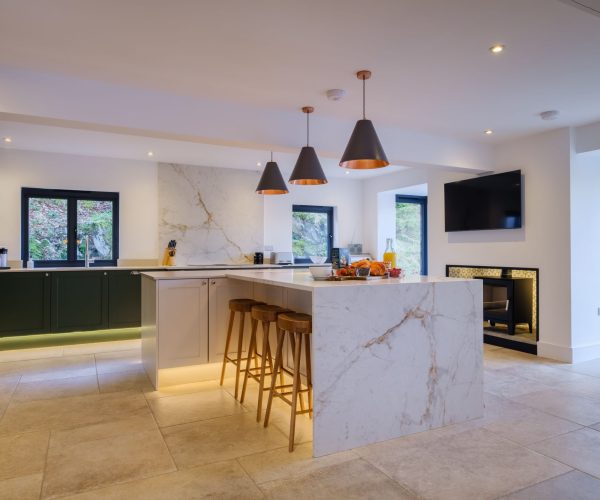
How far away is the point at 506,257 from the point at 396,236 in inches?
121

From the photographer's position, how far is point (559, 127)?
14.8ft

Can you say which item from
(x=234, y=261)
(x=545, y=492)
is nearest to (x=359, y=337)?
(x=545, y=492)

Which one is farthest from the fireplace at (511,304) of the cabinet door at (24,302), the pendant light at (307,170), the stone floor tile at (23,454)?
the cabinet door at (24,302)

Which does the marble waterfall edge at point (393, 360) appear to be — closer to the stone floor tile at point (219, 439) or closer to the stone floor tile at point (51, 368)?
the stone floor tile at point (219, 439)

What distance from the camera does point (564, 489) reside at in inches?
81.4

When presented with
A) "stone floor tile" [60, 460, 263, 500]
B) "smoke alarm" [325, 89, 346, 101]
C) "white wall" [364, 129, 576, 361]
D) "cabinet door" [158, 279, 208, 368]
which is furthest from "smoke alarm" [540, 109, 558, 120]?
"stone floor tile" [60, 460, 263, 500]

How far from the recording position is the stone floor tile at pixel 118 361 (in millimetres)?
4187

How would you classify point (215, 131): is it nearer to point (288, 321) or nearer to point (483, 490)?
point (288, 321)

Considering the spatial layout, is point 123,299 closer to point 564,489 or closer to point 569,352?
point 564,489

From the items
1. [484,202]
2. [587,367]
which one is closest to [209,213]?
[484,202]

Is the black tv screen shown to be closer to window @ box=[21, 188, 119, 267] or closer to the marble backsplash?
the marble backsplash

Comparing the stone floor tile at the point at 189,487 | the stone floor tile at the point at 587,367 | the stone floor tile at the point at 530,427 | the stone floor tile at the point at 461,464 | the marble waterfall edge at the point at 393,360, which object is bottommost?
the stone floor tile at the point at 587,367

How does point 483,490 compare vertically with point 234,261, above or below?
below

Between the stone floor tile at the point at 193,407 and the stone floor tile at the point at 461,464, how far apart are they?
109 centimetres
